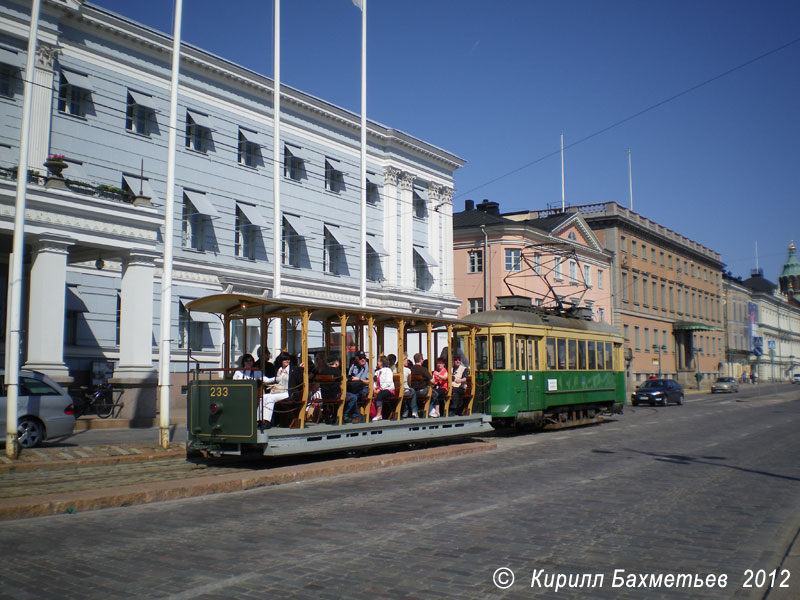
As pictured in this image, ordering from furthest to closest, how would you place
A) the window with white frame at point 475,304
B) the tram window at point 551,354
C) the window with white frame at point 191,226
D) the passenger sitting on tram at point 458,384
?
the window with white frame at point 475,304 < the window with white frame at point 191,226 < the tram window at point 551,354 < the passenger sitting on tram at point 458,384

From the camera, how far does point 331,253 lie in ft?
114

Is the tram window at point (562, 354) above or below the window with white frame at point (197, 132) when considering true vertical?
below

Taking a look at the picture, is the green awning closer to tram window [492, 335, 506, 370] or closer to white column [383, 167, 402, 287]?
white column [383, 167, 402, 287]

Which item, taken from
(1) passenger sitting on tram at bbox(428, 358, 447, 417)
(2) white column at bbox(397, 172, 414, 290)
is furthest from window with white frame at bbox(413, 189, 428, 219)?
(1) passenger sitting on tram at bbox(428, 358, 447, 417)

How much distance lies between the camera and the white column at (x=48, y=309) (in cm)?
2041

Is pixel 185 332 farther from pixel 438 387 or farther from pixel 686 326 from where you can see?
pixel 686 326

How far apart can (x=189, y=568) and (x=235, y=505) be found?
10.5ft

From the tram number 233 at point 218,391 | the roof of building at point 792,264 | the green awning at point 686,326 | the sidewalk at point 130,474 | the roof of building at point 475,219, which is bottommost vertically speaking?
the sidewalk at point 130,474

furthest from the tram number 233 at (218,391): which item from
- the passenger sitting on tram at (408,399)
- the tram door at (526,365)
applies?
the tram door at (526,365)

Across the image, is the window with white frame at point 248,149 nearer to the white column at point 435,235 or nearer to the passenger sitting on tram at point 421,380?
the white column at point 435,235

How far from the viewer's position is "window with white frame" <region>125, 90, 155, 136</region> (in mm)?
26730

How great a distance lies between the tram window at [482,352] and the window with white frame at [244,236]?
45.2 ft

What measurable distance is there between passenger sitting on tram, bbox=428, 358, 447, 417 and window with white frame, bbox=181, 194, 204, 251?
1491 cm

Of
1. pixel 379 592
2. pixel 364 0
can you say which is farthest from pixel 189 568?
pixel 364 0
